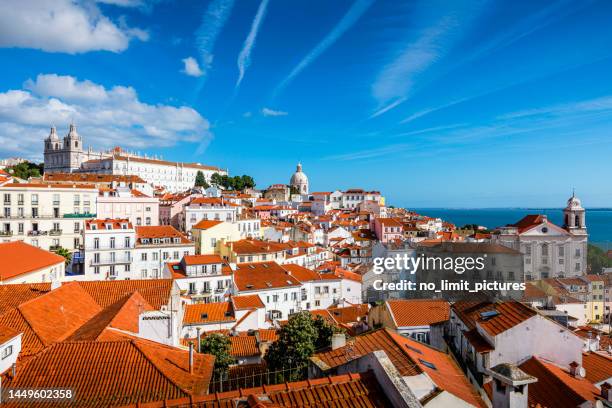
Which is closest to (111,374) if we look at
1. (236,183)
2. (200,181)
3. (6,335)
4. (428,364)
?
(6,335)

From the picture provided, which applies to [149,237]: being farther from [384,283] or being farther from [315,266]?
[384,283]

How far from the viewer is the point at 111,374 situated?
745 cm

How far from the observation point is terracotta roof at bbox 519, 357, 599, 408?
9.15 metres

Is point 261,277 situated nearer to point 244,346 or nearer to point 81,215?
point 244,346

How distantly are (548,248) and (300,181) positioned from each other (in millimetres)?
88093

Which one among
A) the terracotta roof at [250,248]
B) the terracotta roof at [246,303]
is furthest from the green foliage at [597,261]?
the terracotta roof at [246,303]

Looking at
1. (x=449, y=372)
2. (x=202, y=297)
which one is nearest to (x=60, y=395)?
(x=449, y=372)

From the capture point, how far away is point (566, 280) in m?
40.1

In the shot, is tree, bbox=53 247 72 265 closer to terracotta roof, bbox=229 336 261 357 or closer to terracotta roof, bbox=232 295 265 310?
terracotta roof, bbox=232 295 265 310

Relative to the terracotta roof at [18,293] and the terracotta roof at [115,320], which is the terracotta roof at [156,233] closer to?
the terracotta roof at [18,293]

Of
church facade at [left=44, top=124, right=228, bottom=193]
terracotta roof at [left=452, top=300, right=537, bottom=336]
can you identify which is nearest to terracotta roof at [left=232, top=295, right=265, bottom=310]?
terracotta roof at [left=452, top=300, right=537, bottom=336]

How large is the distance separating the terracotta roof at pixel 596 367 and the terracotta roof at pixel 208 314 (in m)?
17.1

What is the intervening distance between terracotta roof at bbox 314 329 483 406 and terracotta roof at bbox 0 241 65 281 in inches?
716

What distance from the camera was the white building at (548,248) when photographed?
1688 inches
